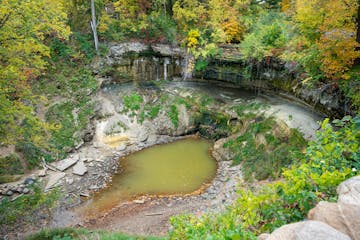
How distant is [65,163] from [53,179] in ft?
3.79

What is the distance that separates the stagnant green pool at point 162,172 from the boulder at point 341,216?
9187 mm

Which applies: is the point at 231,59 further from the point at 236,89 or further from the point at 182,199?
the point at 182,199

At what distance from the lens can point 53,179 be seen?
12.4m

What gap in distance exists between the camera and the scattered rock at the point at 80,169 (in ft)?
42.4

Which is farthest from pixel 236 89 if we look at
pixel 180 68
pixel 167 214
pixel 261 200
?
pixel 261 200

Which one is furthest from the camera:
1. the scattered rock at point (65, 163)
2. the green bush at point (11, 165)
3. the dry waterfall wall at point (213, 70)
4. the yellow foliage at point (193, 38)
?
the yellow foliage at point (193, 38)

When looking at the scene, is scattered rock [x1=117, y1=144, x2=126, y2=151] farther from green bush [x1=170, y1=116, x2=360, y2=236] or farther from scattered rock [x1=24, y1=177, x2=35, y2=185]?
green bush [x1=170, y1=116, x2=360, y2=236]

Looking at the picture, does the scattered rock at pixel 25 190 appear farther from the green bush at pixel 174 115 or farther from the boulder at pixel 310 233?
the boulder at pixel 310 233

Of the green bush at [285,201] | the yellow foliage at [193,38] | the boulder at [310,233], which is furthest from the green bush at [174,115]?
the boulder at [310,233]

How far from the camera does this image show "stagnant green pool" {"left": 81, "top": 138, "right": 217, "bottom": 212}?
1203cm

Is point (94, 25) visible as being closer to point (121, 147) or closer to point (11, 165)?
point (121, 147)

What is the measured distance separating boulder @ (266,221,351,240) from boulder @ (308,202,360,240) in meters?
0.22

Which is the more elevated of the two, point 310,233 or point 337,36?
point 337,36

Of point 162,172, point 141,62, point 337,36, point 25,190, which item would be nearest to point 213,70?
point 141,62
